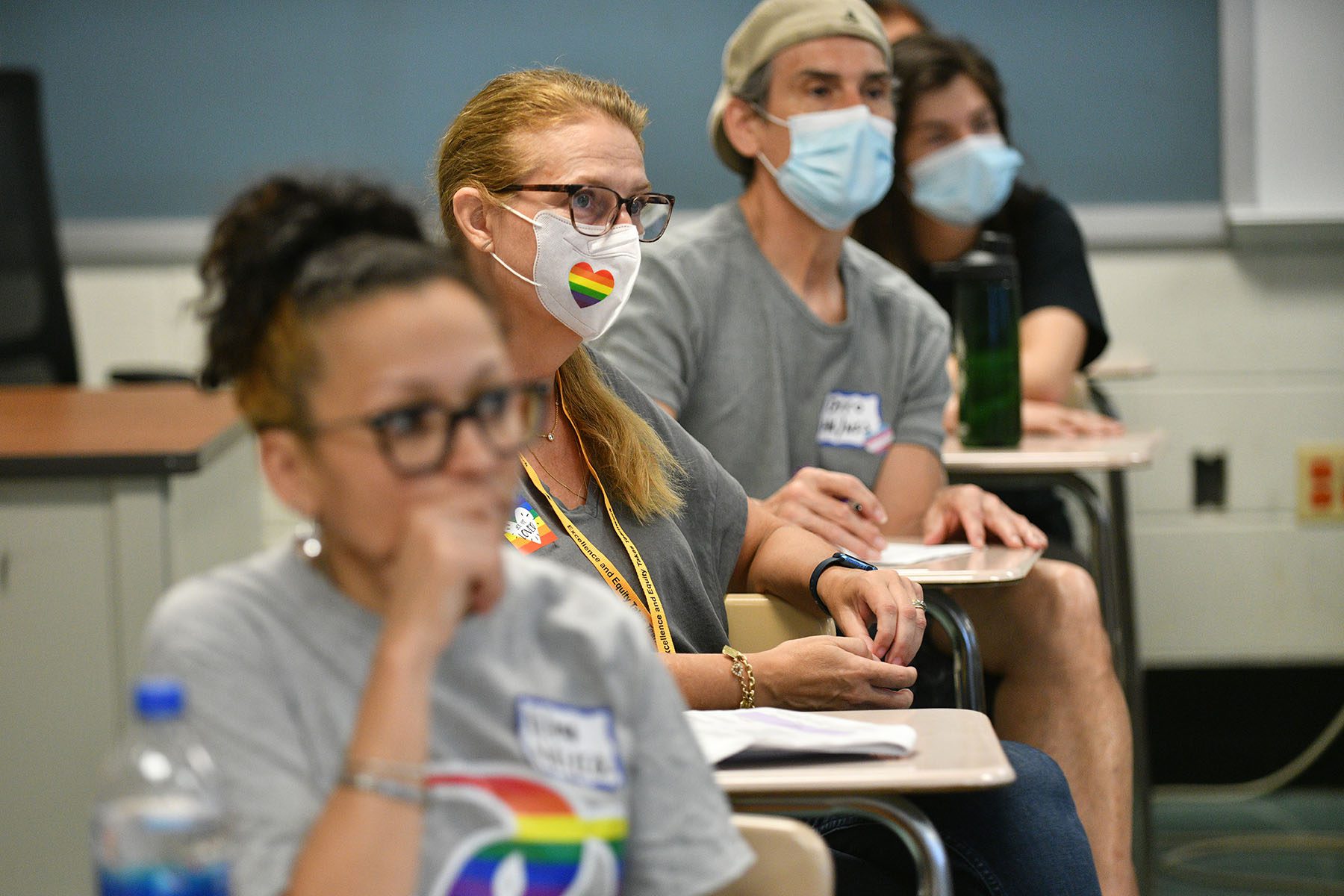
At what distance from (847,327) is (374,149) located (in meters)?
1.69

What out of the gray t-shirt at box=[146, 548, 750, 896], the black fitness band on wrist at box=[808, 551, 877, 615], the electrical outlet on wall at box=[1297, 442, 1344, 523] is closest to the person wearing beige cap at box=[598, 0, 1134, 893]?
the black fitness band on wrist at box=[808, 551, 877, 615]

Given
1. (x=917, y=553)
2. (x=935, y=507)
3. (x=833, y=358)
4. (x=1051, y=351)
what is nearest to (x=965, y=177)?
(x=1051, y=351)

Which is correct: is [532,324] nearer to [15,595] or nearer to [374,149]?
[15,595]

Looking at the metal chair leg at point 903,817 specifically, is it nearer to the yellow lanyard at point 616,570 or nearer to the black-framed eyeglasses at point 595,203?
the yellow lanyard at point 616,570

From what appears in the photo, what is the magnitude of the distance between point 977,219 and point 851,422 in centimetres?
86

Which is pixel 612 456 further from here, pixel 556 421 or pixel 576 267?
pixel 576 267

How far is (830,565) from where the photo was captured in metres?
1.67

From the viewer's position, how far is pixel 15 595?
2.28 metres

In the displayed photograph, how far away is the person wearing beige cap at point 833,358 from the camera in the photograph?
80.4 inches

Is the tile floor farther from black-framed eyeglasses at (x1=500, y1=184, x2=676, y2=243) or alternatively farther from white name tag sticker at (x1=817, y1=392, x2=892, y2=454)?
black-framed eyeglasses at (x1=500, y1=184, x2=676, y2=243)

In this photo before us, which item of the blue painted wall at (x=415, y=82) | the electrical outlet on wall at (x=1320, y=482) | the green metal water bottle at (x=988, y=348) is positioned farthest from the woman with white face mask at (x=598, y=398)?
the electrical outlet on wall at (x=1320, y=482)

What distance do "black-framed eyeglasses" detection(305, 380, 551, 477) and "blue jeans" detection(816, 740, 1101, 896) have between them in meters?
0.74

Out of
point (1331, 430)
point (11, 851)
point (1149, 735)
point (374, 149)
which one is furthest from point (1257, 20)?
point (11, 851)

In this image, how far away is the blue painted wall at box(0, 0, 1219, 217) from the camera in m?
3.46
